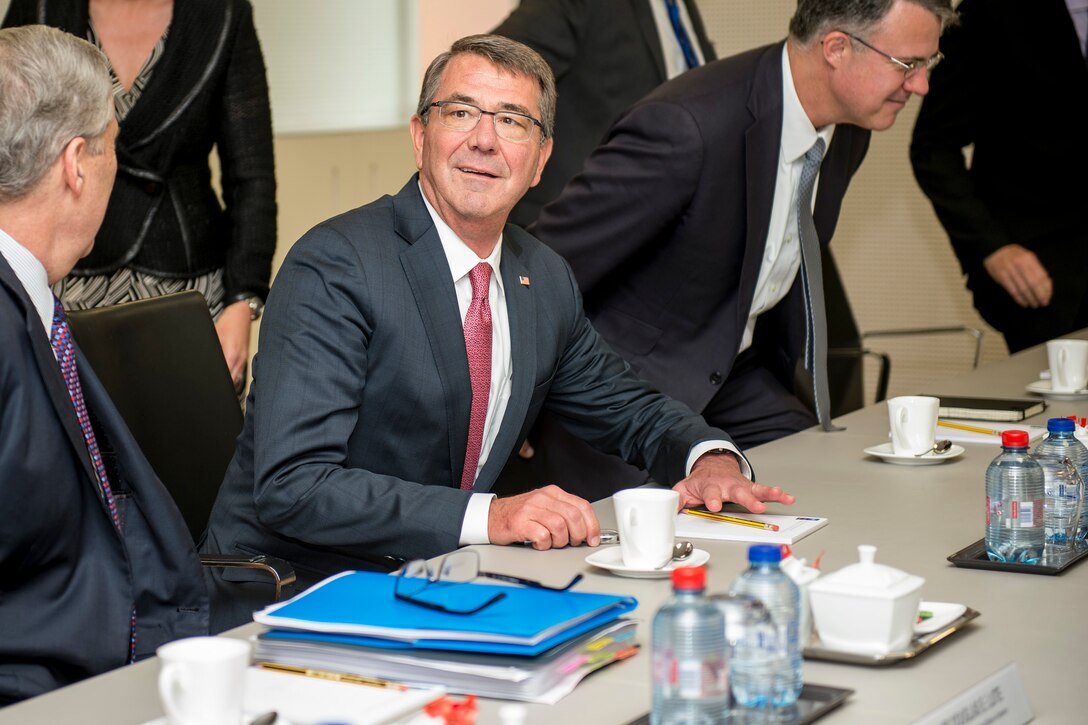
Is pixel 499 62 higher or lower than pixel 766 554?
higher

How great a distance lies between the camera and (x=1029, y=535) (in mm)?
1613

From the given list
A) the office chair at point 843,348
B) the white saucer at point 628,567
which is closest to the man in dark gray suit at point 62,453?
the white saucer at point 628,567

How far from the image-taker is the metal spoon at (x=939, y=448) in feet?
7.48

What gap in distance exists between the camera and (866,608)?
125 centimetres

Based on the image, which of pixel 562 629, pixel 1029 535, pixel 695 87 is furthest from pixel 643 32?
pixel 562 629

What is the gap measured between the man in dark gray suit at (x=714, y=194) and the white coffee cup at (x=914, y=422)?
0.72 m

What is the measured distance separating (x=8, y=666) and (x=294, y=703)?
62 centimetres

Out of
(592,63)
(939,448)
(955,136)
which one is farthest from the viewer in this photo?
(955,136)

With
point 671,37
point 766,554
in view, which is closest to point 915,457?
point 766,554

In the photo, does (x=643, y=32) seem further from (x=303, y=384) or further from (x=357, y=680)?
(x=357, y=680)

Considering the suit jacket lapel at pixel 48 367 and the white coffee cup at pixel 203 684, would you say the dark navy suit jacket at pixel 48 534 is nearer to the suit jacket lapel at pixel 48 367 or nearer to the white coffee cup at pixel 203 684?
the suit jacket lapel at pixel 48 367

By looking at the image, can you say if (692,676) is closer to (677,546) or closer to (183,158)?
(677,546)

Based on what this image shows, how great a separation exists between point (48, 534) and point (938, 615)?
1.03 meters

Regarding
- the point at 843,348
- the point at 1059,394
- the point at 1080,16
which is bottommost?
the point at 843,348
